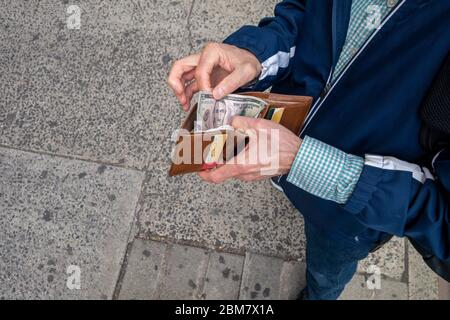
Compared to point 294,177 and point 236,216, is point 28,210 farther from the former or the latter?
point 294,177

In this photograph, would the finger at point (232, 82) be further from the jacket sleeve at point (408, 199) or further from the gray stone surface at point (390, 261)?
the gray stone surface at point (390, 261)

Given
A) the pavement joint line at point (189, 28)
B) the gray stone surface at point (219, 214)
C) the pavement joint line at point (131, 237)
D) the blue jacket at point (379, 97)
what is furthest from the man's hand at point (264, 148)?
the pavement joint line at point (189, 28)

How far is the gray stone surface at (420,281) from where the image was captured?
253cm

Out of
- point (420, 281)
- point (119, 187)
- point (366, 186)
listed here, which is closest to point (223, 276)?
point (119, 187)

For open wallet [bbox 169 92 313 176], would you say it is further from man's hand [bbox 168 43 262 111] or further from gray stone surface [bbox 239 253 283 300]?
gray stone surface [bbox 239 253 283 300]

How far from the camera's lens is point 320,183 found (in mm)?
1302

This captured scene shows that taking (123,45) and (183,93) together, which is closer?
(183,93)

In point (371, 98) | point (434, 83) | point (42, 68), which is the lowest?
point (42, 68)

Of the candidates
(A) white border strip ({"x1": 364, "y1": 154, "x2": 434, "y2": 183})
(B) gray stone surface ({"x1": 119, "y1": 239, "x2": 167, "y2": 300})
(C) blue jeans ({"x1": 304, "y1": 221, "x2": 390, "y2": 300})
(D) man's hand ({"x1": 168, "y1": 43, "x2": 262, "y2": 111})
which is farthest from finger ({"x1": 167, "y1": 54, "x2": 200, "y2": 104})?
(B) gray stone surface ({"x1": 119, "y1": 239, "x2": 167, "y2": 300})

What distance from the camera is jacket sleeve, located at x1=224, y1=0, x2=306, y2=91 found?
4.99 ft

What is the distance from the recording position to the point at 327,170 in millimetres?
1270

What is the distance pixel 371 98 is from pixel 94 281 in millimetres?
2021

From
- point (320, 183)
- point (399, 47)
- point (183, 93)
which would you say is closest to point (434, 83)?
point (399, 47)

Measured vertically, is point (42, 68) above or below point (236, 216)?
above
